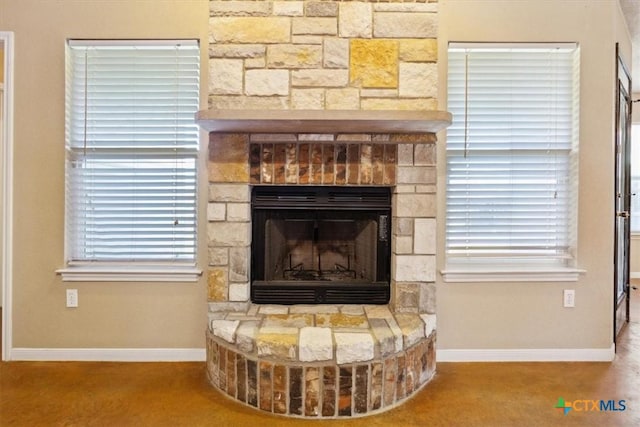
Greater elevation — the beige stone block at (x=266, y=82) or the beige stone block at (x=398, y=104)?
the beige stone block at (x=266, y=82)

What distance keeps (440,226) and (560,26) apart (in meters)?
1.54

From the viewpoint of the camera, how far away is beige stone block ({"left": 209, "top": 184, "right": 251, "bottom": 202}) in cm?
234

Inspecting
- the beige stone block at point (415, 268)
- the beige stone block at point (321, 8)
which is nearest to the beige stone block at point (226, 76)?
the beige stone block at point (321, 8)

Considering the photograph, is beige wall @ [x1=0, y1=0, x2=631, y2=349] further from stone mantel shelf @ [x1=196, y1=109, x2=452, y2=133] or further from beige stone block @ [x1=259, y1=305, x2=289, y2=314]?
stone mantel shelf @ [x1=196, y1=109, x2=452, y2=133]

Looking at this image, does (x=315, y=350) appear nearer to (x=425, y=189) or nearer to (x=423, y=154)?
(x=425, y=189)

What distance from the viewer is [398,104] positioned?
226 cm

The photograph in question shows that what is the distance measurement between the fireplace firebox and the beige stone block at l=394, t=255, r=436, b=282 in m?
0.13

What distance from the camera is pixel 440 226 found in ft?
8.40

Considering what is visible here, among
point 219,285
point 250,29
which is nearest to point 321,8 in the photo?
point 250,29

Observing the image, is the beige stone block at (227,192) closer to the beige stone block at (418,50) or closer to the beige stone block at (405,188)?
the beige stone block at (405,188)

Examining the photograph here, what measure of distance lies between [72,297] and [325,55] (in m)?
2.26

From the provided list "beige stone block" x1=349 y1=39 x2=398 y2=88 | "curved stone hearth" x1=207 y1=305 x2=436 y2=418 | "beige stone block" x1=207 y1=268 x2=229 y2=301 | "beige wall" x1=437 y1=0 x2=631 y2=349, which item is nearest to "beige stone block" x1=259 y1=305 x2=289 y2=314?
"curved stone hearth" x1=207 y1=305 x2=436 y2=418

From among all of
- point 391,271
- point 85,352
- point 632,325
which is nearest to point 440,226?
point 391,271

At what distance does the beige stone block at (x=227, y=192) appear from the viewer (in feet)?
7.68
